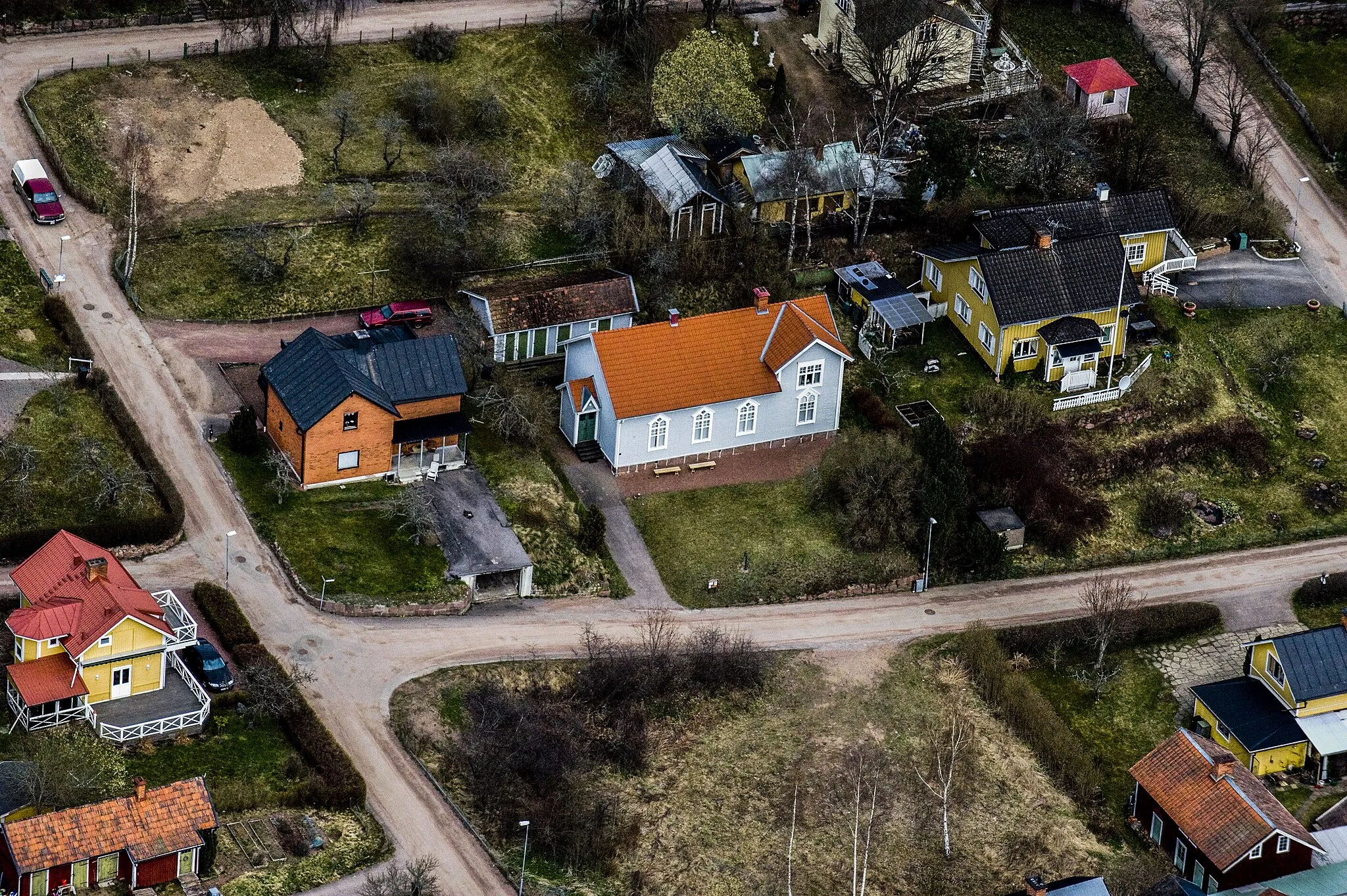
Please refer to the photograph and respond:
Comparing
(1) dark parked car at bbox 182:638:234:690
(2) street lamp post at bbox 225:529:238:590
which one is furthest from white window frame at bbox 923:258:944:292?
(1) dark parked car at bbox 182:638:234:690

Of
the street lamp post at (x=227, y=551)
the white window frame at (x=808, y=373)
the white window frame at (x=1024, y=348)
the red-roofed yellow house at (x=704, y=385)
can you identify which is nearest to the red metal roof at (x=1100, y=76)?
the white window frame at (x=1024, y=348)

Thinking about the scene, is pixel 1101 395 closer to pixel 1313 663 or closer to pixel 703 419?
pixel 703 419

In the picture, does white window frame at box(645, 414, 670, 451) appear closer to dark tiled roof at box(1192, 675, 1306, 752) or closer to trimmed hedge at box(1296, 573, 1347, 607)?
dark tiled roof at box(1192, 675, 1306, 752)

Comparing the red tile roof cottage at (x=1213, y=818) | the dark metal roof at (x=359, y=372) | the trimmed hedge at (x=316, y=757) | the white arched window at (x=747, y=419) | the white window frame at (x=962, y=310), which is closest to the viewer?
the trimmed hedge at (x=316, y=757)

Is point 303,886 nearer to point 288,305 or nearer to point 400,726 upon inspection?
point 400,726

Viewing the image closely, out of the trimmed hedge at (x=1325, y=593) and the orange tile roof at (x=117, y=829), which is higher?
the orange tile roof at (x=117, y=829)

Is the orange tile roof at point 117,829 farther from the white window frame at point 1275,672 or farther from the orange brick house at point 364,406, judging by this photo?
the white window frame at point 1275,672

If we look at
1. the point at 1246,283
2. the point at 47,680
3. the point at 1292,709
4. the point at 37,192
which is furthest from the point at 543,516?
the point at 1246,283

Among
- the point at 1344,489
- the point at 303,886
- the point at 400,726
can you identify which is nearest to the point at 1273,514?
A: the point at 1344,489
